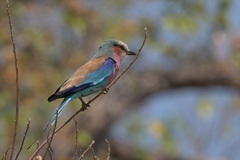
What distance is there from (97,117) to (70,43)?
4.36 ft

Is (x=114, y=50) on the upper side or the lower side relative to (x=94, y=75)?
upper

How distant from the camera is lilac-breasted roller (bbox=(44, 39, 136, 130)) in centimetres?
355

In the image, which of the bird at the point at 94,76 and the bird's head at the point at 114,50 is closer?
the bird at the point at 94,76

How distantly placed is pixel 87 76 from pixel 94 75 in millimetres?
46

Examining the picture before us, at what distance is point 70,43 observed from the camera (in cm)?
894

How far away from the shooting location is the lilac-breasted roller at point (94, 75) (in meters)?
3.55

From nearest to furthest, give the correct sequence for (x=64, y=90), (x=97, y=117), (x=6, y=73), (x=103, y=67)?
(x=64, y=90)
(x=103, y=67)
(x=6, y=73)
(x=97, y=117)

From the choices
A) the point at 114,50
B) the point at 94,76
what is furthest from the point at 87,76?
the point at 114,50

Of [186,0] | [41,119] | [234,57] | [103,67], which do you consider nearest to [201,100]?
[234,57]

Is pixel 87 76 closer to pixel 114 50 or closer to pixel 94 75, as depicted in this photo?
pixel 94 75

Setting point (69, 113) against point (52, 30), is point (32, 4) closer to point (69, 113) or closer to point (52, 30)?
point (52, 30)

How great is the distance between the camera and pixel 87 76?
12.3 feet

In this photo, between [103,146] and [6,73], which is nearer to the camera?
[6,73]

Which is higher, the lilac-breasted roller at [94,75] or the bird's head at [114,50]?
the bird's head at [114,50]
